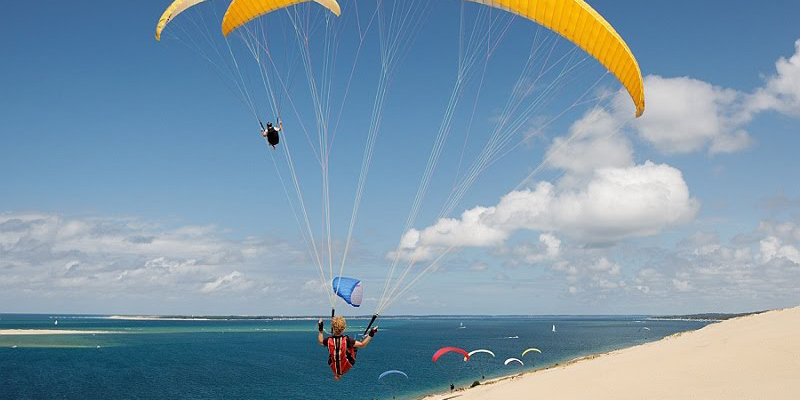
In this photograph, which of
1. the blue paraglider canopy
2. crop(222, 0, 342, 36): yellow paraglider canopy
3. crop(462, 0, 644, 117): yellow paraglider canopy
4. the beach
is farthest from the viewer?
crop(222, 0, 342, 36): yellow paraglider canopy

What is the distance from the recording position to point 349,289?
11.1m

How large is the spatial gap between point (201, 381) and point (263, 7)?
4025 cm

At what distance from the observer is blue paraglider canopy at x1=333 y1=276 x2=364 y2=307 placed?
10891 millimetres

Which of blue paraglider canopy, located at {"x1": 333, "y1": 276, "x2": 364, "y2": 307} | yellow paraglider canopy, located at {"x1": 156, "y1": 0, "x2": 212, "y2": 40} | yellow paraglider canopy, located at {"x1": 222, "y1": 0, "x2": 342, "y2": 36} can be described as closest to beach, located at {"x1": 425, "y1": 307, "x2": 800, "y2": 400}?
blue paraglider canopy, located at {"x1": 333, "y1": 276, "x2": 364, "y2": 307}

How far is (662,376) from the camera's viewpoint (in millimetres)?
11672

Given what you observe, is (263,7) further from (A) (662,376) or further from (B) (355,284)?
(A) (662,376)

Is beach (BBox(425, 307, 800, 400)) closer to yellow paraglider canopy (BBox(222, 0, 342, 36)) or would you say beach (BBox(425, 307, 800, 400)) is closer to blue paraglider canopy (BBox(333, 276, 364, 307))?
blue paraglider canopy (BBox(333, 276, 364, 307))

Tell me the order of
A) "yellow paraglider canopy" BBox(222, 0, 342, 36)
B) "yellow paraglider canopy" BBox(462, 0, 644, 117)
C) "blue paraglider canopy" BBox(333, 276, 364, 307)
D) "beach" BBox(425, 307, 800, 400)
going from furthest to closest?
"yellow paraglider canopy" BBox(222, 0, 342, 36), "blue paraglider canopy" BBox(333, 276, 364, 307), "yellow paraglider canopy" BBox(462, 0, 644, 117), "beach" BBox(425, 307, 800, 400)

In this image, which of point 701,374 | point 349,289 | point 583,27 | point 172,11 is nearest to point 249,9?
point 172,11

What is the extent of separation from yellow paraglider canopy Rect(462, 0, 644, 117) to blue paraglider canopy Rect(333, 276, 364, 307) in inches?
242

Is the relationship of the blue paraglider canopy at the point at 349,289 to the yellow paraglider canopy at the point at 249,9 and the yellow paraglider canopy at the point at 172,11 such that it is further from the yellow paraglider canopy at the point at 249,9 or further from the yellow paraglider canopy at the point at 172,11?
the yellow paraglider canopy at the point at 172,11

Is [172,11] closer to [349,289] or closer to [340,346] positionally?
[349,289]

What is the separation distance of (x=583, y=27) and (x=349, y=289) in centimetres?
690

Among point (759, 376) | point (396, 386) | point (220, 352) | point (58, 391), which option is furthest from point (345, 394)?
point (220, 352)
